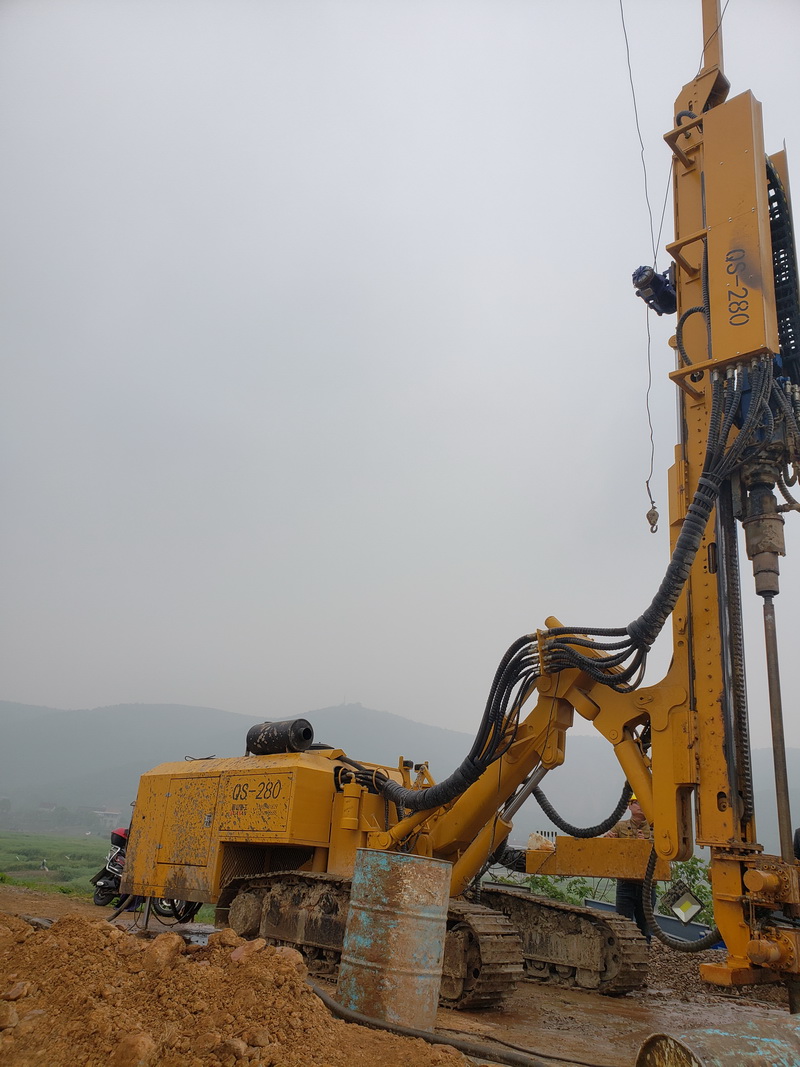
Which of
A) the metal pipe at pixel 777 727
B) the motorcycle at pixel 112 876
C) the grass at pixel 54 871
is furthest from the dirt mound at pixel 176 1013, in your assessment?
the grass at pixel 54 871

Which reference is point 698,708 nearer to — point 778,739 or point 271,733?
point 778,739

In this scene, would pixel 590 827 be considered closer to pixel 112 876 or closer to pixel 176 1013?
pixel 176 1013

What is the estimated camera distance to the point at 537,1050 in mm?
5266

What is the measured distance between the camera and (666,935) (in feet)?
25.3

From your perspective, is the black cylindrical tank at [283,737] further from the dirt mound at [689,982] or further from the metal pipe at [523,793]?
the dirt mound at [689,982]

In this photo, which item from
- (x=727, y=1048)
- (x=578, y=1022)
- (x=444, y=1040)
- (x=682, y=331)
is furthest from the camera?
(x=682, y=331)

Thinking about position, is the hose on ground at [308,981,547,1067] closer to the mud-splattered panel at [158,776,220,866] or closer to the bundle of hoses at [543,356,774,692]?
the bundle of hoses at [543,356,774,692]

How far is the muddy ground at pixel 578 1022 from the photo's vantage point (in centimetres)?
382

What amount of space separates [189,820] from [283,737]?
1582 millimetres

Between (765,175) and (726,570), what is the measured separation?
3.45m

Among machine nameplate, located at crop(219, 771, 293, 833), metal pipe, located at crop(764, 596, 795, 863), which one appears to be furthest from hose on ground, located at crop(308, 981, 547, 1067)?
machine nameplate, located at crop(219, 771, 293, 833)

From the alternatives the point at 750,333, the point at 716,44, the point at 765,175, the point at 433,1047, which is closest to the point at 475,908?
the point at 433,1047

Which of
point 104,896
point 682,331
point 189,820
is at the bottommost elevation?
point 104,896

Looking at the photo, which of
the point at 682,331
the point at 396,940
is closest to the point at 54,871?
the point at 396,940
